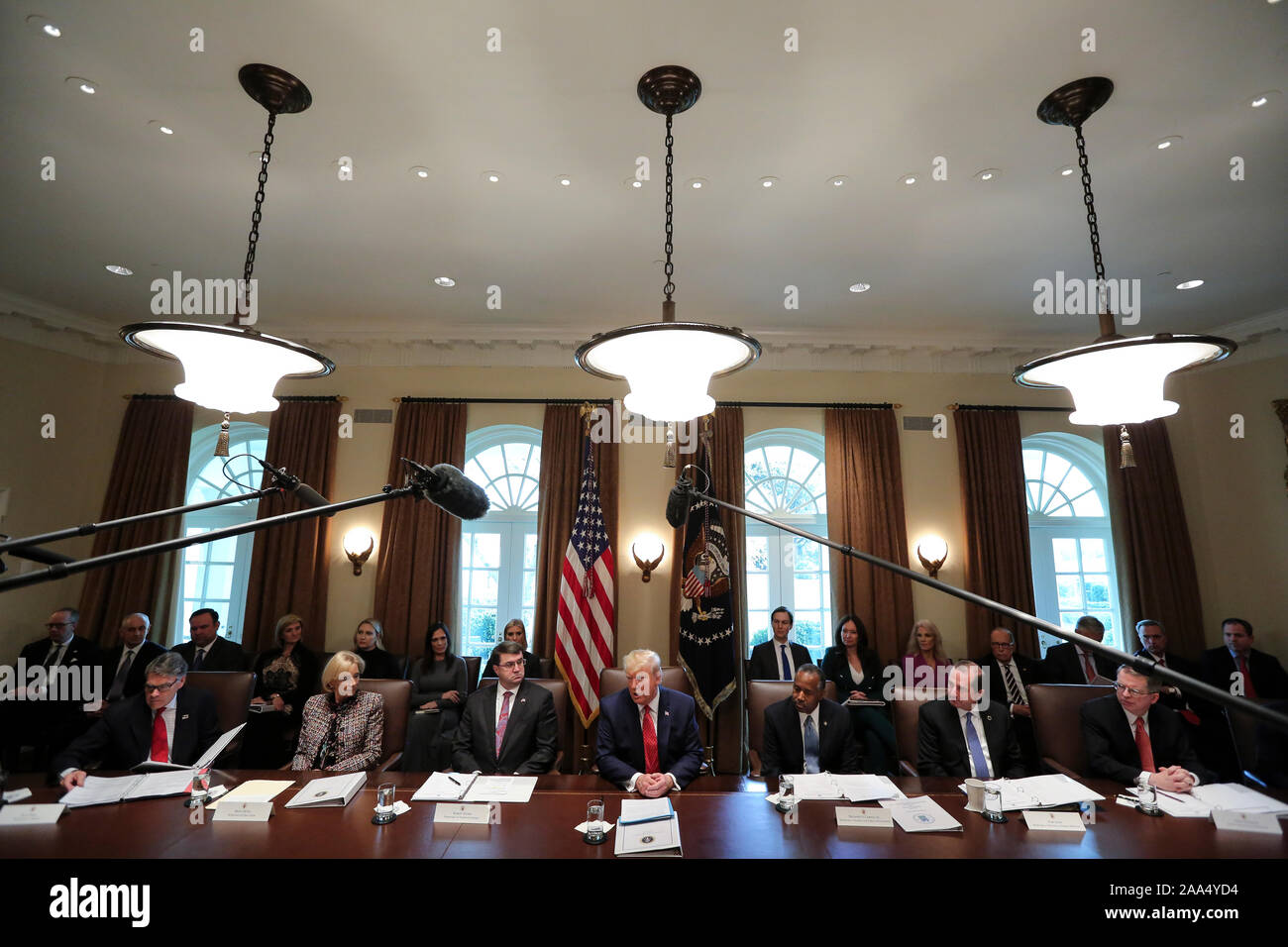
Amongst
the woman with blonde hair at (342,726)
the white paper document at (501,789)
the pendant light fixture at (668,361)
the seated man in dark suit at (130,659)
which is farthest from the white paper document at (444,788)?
the seated man in dark suit at (130,659)

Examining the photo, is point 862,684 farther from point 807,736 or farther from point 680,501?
point 680,501

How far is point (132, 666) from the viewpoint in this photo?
531 centimetres

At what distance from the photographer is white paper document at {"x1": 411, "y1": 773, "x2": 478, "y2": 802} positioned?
Answer: 2512mm

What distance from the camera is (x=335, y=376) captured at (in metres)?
6.56

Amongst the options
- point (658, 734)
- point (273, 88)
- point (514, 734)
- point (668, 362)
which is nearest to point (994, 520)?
point (658, 734)

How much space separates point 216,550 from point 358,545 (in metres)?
1.71

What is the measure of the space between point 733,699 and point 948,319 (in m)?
4.04

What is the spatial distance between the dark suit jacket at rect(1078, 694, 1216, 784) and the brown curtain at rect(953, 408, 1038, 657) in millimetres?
2655

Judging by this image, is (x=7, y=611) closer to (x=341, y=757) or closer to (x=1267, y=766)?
(x=341, y=757)

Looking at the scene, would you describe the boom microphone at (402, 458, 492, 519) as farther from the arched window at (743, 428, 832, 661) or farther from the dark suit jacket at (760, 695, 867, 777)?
the arched window at (743, 428, 832, 661)

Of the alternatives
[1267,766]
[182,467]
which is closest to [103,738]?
[182,467]

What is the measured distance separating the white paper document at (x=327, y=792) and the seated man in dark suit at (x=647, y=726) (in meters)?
1.18

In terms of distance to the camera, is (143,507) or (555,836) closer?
(555,836)

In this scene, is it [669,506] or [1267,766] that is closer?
[669,506]
